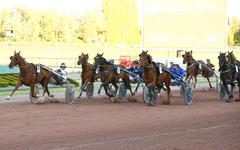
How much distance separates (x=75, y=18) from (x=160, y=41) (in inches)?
2008

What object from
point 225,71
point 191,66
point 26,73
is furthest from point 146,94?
point 191,66

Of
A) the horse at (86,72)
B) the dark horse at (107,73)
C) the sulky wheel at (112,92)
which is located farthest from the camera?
the horse at (86,72)

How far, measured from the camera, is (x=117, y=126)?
12.9 meters

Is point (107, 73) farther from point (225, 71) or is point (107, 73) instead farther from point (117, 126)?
point (117, 126)

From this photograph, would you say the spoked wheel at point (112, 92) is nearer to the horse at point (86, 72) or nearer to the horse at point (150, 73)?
the horse at point (86, 72)

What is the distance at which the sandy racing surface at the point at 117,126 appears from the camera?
1016 cm

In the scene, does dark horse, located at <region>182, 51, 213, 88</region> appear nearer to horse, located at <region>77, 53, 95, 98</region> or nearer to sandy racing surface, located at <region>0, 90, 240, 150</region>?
horse, located at <region>77, 53, 95, 98</region>

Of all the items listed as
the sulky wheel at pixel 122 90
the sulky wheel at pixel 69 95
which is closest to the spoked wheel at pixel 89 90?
the sulky wheel at pixel 122 90

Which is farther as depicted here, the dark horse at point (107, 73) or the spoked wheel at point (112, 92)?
the spoked wheel at point (112, 92)

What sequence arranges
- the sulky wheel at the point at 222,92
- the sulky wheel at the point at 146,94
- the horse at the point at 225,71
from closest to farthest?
the sulky wheel at the point at 146,94 < the horse at the point at 225,71 < the sulky wheel at the point at 222,92

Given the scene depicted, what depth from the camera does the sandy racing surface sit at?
10156 mm

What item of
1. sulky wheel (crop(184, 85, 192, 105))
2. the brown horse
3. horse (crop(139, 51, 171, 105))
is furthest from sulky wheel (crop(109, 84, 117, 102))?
the brown horse

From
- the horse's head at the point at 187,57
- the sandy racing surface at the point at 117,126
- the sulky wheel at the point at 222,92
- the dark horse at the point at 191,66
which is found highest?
the horse's head at the point at 187,57

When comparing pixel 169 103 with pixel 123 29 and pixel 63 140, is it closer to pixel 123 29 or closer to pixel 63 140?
pixel 63 140
